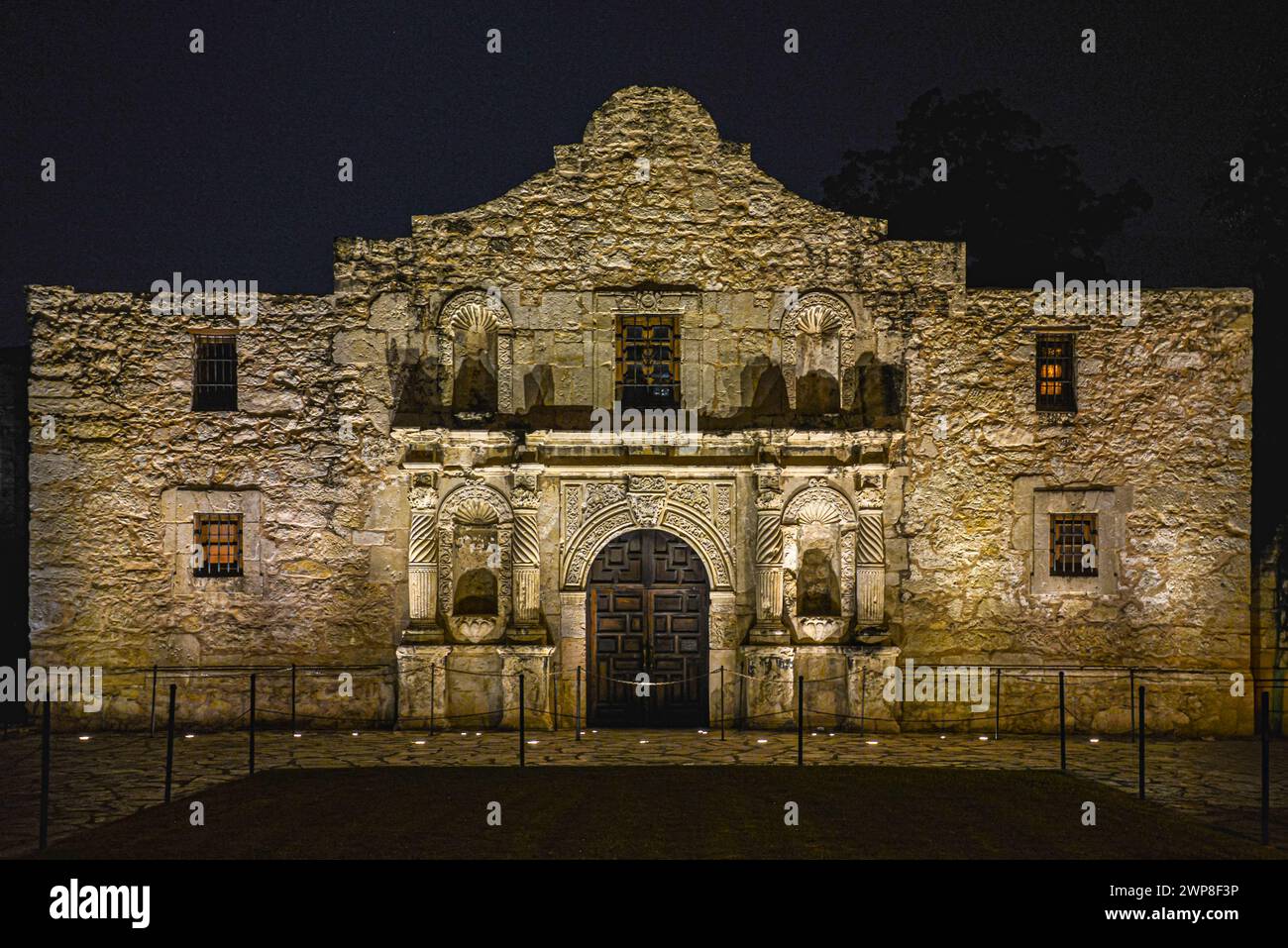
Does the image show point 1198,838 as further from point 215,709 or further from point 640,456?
point 215,709

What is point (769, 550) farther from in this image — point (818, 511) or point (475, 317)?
point (475, 317)

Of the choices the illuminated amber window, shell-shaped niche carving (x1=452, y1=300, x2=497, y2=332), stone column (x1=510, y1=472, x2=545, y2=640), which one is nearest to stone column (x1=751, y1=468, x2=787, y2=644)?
stone column (x1=510, y1=472, x2=545, y2=640)

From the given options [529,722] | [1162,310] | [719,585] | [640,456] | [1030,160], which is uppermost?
[1030,160]

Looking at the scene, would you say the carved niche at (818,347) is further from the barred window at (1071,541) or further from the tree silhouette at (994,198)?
the tree silhouette at (994,198)

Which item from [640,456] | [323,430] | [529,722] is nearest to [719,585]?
[640,456]

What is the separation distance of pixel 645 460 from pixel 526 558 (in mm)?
1957

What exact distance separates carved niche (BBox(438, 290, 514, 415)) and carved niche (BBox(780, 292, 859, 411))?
355cm

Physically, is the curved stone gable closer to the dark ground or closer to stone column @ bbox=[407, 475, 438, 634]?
stone column @ bbox=[407, 475, 438, 634]

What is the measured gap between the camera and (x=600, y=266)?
16.8 m

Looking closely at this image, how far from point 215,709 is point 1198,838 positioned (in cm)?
1165

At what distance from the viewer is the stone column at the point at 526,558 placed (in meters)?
16.2

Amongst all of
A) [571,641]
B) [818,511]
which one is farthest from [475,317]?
[818,511]

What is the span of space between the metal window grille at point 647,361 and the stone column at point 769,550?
174 centimetres

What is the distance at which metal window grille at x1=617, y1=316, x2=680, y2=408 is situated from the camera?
663 inches
